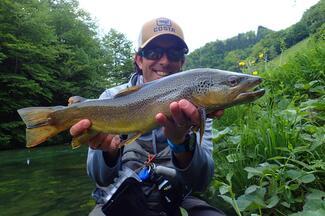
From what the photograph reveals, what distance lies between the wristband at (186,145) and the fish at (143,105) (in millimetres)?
260

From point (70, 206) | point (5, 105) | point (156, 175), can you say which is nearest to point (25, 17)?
point (5, 105)

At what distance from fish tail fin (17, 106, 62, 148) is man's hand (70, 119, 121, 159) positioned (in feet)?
0.47

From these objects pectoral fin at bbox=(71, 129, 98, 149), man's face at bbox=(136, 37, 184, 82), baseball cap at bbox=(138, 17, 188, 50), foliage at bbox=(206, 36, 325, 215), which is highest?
baseball cap at bbox=(138, 17, 188, 50)

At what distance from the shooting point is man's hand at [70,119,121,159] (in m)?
2.64

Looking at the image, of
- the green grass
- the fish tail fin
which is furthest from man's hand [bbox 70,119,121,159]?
the green grass

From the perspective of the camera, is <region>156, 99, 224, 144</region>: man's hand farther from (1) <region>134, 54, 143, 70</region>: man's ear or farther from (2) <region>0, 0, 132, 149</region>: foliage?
(2) <region>0, 0, 132, 149</region>: foliage

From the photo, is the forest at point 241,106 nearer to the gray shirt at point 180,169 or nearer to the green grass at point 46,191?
the gray shirt at point 180,169

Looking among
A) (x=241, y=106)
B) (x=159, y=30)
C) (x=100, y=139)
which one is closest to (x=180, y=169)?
(x=100, y=139)

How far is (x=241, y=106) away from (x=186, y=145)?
Answer: 2.78 meters

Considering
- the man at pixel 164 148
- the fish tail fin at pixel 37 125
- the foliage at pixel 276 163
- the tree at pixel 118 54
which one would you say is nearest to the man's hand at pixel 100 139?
the man at pixel 164 148

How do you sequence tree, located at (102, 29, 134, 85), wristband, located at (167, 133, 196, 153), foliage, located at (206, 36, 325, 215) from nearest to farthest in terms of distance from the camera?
foliage, located at (206, 36, 325, 215) → wristband, located at (167, 133, 196, 153) → tree, located at (102, 29, 134, 85)

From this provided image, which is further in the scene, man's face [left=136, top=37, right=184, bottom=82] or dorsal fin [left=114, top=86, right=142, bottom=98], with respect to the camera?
man's face [left=136, top=37, right=184, bottom=82]

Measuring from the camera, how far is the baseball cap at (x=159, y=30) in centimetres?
366

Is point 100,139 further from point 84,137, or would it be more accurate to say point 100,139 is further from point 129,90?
point 129,90
